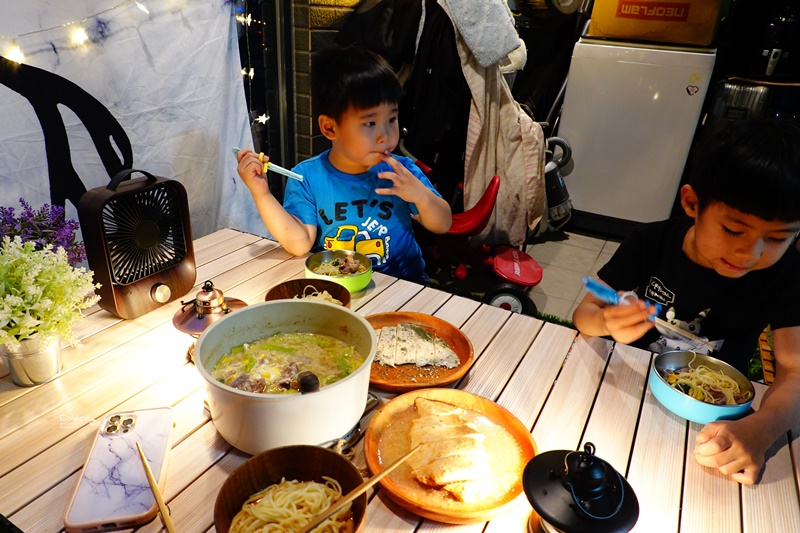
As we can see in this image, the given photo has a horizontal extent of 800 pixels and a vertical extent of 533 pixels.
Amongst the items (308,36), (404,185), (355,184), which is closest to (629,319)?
(404,185)

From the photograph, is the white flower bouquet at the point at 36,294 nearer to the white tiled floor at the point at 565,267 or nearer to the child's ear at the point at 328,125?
the child's ear at the point at 328,125

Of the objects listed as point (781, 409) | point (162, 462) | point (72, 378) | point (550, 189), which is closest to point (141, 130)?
point (72, 378)

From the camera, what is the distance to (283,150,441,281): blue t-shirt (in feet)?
6.54

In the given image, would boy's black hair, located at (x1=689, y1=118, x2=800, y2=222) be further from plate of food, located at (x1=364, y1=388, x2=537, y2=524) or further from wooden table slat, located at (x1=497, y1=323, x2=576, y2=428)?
plate of food, located at (x1=364, y1=388, x2=537, y2=524)

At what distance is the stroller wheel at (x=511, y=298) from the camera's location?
9.62ft

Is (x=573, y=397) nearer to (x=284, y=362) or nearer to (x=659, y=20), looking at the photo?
(x=284, y=362)

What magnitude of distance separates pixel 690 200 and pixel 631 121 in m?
3.38

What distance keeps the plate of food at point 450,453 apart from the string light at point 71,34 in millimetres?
1864

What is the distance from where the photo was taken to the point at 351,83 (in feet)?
5.94

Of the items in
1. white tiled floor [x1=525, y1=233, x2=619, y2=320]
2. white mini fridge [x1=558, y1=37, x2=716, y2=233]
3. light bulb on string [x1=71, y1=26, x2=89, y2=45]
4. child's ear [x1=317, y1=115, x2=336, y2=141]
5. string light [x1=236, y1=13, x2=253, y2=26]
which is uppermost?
string light [x1=236, y1=13, x2=253, y2=26]

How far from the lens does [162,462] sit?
0.93 m

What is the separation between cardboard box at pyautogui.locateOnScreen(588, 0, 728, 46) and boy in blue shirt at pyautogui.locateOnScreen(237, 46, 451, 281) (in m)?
3.22

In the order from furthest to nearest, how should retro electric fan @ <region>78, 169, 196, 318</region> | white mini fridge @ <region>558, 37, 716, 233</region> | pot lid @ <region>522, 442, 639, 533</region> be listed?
white mini fridge @ <region>558, 37, 716, 233</region>
retro electric fan @ <region>78, 169, 196, 318</region>
pot lid @ <region>522, 442, 639, 533</region>

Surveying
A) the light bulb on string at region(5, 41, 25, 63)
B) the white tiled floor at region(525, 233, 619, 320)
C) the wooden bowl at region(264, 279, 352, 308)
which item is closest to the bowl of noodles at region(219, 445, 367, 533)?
the wooden bowl at region(264, 279, 352, 308)
